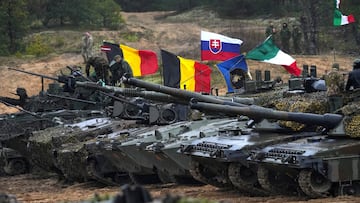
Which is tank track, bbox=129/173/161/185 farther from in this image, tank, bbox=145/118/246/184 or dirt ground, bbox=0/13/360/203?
tank, bbox=145/118/246/184

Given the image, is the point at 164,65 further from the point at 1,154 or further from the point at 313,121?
the point at 313,121

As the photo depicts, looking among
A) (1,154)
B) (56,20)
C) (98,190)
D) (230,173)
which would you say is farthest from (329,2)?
(230,173)

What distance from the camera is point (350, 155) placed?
13.8 meters

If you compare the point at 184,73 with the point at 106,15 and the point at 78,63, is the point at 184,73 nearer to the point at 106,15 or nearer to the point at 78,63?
the point at 78,63

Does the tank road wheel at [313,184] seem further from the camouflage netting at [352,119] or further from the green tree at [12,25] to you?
the green tree at [12,25]

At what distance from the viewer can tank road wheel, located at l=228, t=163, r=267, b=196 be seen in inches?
602

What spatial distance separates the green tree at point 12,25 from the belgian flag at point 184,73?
73.6 feet

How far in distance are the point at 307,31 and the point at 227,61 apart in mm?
21171

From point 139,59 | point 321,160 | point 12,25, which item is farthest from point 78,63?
point 321,160

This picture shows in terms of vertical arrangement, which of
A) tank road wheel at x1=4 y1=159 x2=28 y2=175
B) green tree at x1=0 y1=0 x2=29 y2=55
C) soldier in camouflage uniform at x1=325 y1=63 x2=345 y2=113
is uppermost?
green tree at x1=0 y1=0 x2=29 y2=55

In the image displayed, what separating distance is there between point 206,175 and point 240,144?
1454mm

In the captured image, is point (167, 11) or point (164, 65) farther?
point (167, 11)

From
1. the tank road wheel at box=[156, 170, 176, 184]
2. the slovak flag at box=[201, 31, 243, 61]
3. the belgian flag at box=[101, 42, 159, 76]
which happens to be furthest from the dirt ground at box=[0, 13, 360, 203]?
the slovak flag at box=[201, 31, 243, 61]

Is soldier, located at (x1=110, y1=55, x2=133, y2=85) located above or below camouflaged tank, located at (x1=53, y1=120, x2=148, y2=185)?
above
